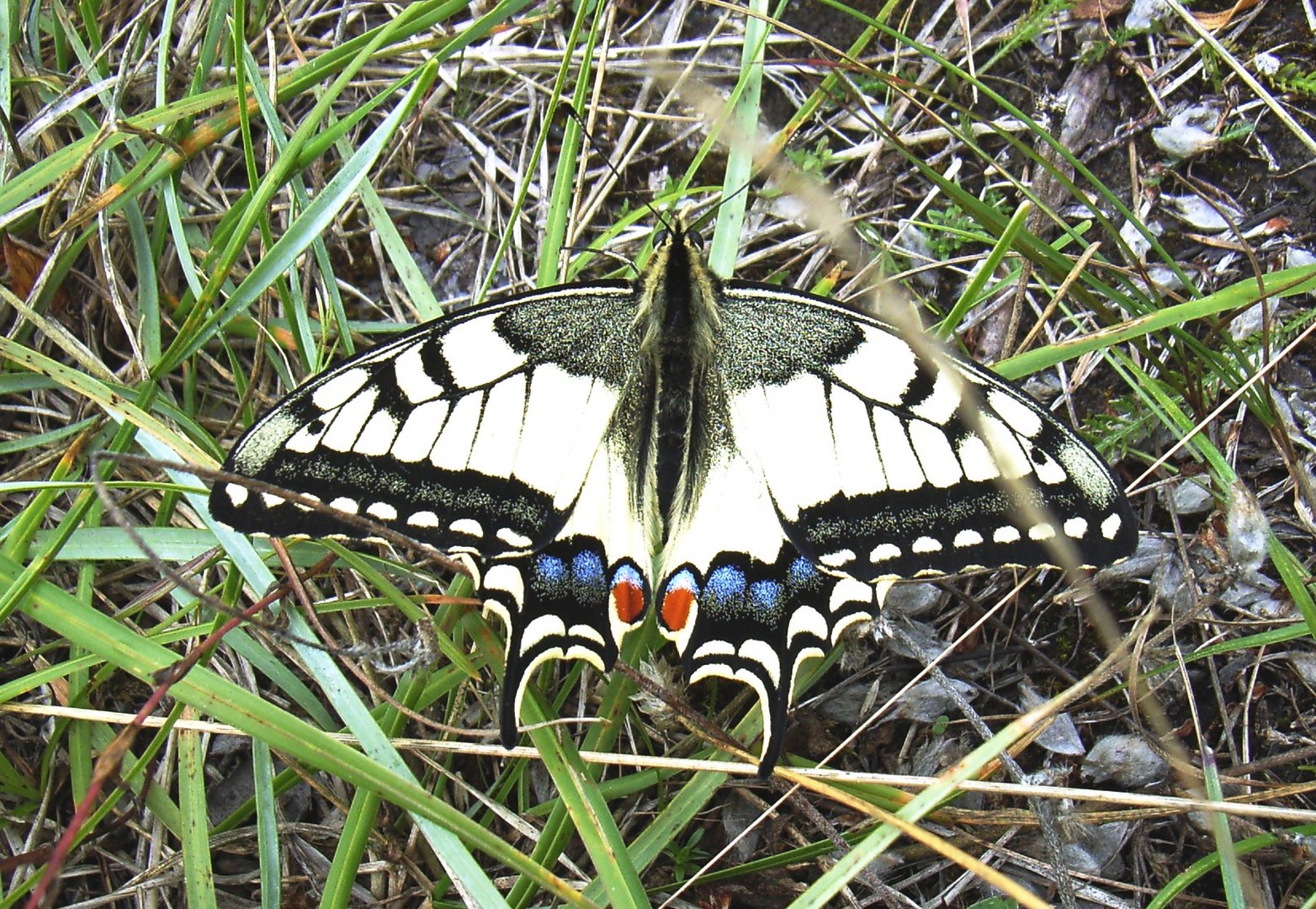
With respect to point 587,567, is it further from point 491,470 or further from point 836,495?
point 836,495

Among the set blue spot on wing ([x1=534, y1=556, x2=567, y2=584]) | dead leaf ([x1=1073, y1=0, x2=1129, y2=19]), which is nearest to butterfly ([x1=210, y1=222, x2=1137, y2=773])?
blue spot on wing ([x1=534, y1=556, x2=567, y2=584])

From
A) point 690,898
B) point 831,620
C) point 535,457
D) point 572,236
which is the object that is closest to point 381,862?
point 690,898

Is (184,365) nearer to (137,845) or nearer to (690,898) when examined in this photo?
(137,845)

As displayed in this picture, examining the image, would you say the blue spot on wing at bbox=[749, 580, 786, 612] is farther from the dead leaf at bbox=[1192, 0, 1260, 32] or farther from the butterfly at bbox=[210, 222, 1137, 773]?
the dead leaf at bbox=[1192, 0, 1260, 32]

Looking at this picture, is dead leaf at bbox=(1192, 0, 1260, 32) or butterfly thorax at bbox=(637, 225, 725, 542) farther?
dead leaf at bbox=(1192, 0, 1260, 32)

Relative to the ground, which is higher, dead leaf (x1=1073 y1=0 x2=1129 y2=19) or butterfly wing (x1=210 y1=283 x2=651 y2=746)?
dead leaf (x1=1073 y1=0 x2=1129 y2=19)

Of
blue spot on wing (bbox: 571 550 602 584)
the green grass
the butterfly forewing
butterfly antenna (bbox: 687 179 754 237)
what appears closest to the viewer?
the butterfly forewing

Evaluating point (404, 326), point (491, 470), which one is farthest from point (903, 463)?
point (404, 326)
